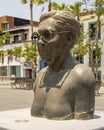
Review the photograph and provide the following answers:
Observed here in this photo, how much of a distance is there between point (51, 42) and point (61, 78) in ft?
1.96

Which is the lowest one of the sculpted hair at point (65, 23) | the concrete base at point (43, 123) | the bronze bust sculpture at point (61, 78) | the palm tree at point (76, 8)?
the concrete base at point (43, 123)

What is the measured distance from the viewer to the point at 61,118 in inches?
214

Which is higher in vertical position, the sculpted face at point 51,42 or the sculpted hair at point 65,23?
the sculpted hair at point 65,23

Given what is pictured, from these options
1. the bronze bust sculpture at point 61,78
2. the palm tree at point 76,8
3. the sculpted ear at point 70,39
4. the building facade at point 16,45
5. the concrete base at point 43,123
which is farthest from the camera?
the building facade at point 16,45

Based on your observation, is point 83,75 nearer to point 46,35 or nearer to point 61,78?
point 61,78

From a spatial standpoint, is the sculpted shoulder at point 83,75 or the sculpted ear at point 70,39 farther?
the sculpted ear at point 70,39

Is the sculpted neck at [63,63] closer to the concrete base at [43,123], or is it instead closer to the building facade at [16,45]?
the concrete base at [43,123]

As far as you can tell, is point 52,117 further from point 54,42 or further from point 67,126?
point 54,42

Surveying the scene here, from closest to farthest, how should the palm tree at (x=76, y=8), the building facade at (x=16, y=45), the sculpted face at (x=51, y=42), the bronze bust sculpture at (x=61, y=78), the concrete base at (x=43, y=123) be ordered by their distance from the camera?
the concrete base at (x=43, y=123) → the bronze bust sculpture at (x=61, y=78) → the sculpted face at (x=51, y=42) → the palm tree at (x=76, y=8) → the building facade at (x=16, y=45)

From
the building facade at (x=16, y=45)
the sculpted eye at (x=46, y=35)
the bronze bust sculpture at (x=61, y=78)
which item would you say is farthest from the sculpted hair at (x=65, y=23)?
the building facade at (x=16, y=45)

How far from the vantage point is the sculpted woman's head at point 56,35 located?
18.7ft

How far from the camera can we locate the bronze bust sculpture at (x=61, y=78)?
216 inches

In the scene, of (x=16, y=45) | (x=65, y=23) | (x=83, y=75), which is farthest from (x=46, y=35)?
(x=16, y=45)

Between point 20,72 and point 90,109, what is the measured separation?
46.5 meters
